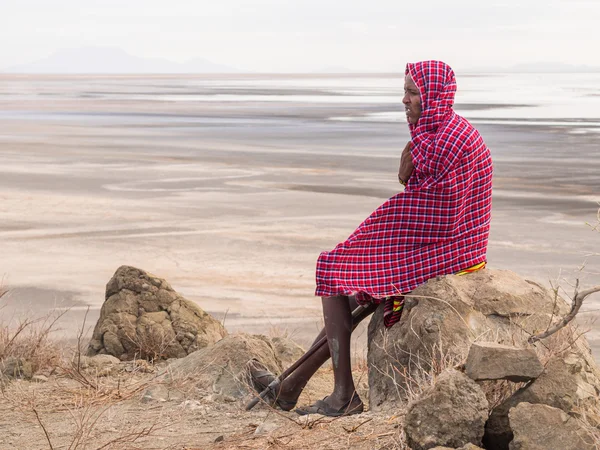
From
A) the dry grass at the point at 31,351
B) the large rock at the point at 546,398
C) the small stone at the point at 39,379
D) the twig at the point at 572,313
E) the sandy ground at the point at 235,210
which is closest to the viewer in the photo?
the twig at the point at 572,313

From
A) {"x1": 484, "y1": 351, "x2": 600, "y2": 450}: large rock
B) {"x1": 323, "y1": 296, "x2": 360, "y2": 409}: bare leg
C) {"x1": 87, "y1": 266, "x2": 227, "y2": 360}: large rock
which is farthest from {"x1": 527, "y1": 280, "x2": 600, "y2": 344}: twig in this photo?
{"x1": 87, "y1": 266, "x2": 227, "y2": 360}: large rock

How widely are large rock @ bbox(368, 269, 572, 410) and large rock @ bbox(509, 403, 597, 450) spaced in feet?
3.22

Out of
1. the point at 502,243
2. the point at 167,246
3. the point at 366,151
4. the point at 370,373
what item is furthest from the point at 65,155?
the point at 370,373

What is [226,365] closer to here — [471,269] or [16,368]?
[16,368]

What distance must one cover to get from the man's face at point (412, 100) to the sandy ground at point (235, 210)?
1070 millimetres

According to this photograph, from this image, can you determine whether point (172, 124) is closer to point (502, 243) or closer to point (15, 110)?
point (15, 110)

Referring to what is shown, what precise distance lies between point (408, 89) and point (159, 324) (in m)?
2.84

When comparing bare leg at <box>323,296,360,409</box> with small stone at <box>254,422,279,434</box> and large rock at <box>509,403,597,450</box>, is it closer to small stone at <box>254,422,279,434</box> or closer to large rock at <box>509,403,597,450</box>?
small stone at <box>254,422,279,434</box>

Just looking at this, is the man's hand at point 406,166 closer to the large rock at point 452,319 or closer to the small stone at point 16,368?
the large rock at point 452,319

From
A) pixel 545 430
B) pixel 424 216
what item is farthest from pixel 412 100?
pixel 545 430

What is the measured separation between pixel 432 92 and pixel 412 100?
4.4 inches

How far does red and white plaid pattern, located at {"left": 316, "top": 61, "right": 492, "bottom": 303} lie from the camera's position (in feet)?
16.2

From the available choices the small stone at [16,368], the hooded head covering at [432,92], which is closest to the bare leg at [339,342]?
the hooded head covering at [432,92]

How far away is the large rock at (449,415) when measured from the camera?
389 centimetres
